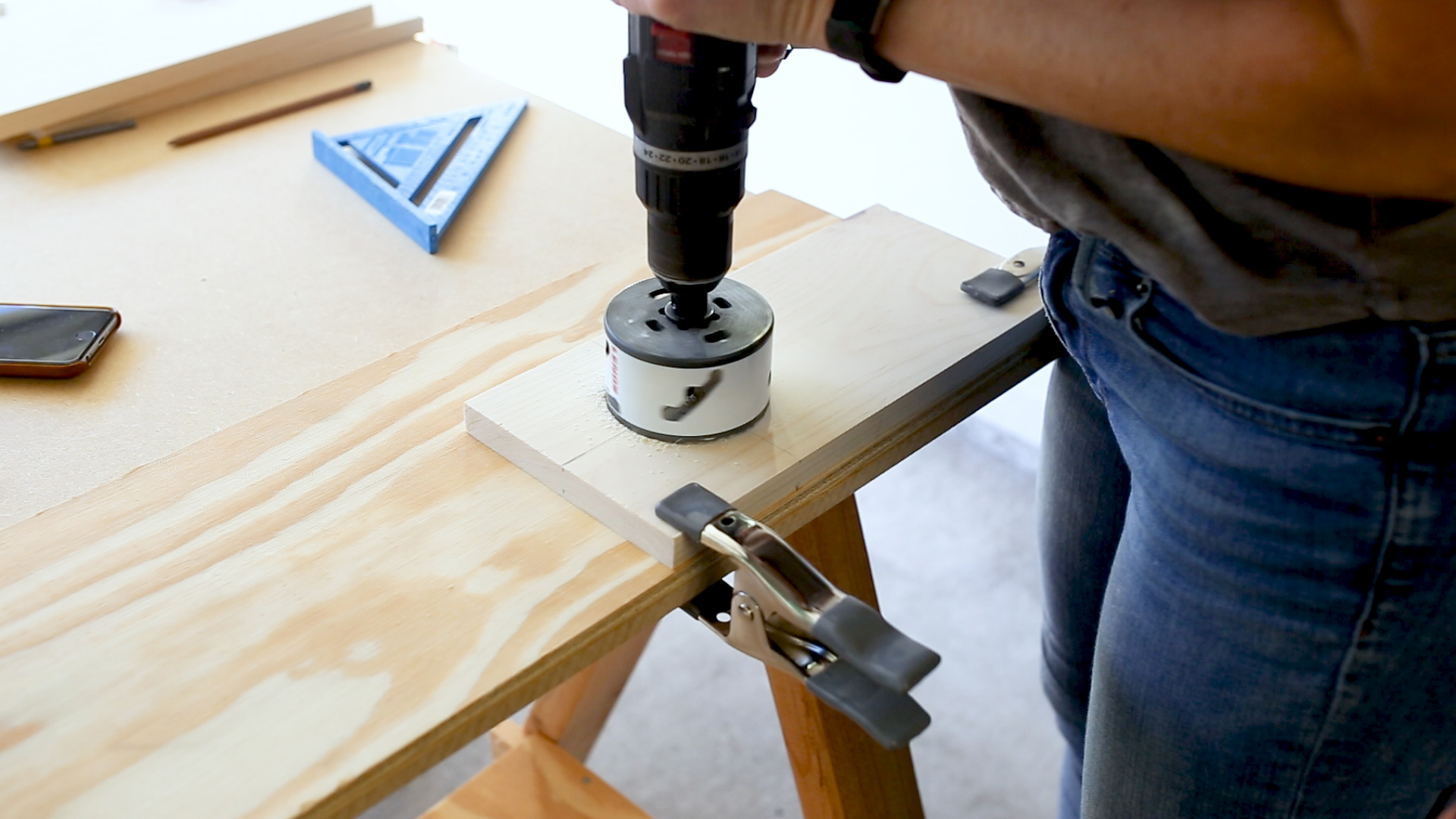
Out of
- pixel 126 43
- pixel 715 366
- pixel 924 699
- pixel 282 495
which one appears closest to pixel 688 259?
pixel 715 366

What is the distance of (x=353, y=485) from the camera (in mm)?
704

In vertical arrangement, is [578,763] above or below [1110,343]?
below

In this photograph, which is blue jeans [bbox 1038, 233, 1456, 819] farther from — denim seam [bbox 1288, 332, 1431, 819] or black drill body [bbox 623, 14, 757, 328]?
black drill body [bbox 623, 14, 757, 328]

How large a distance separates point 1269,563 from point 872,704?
0.76 feet

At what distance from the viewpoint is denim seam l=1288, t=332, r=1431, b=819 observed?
1.80 feet

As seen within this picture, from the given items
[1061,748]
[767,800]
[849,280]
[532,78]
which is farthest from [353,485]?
[532,78]

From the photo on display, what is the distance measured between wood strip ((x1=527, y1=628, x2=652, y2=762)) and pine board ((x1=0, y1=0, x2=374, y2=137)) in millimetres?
759

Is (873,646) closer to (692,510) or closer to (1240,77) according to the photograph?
(692,510)

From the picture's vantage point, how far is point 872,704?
549 millimetres

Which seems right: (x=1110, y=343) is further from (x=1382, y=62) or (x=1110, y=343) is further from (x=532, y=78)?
(x=532, y=78)

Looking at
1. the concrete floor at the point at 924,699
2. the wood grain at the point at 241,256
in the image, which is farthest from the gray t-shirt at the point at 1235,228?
the concrete floor at the point at 924,699

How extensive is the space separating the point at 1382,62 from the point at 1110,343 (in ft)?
0.75

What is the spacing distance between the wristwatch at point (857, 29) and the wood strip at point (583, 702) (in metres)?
0.82

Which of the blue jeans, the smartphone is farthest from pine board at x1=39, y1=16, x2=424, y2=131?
the blue jeans
